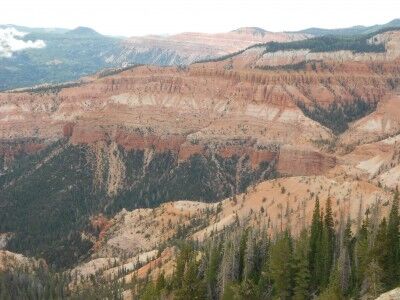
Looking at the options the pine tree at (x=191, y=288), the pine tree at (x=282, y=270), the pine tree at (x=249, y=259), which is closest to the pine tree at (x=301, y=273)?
the pine tree at (x=282, y=270)

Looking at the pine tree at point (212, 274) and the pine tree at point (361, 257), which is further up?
the pine tree at point (361, 257)

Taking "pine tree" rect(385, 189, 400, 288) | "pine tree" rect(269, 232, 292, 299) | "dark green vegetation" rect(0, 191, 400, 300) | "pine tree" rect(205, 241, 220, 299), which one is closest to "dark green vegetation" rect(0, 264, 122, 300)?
"dark green vegetation" rect(0, 191, 400, 300)

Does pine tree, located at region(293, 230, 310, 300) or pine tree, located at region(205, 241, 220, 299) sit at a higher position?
pine tree, located at region(293, 230, 310, 300)

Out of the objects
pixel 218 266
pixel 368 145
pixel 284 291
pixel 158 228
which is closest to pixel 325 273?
pixel 284 291

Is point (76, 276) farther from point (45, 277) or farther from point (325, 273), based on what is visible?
point (325, 273)

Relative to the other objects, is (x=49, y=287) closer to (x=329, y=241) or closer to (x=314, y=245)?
(x=314, y=245)

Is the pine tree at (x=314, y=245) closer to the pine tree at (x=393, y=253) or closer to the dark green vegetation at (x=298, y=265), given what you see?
the dark green vegetation at (x=298, y=265)

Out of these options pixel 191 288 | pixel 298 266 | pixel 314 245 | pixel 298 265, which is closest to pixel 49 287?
pixel 191 288

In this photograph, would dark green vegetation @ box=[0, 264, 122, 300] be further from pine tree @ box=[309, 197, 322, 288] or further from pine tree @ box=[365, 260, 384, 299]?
pine tree @ box=[365, 260, 384, 299]
